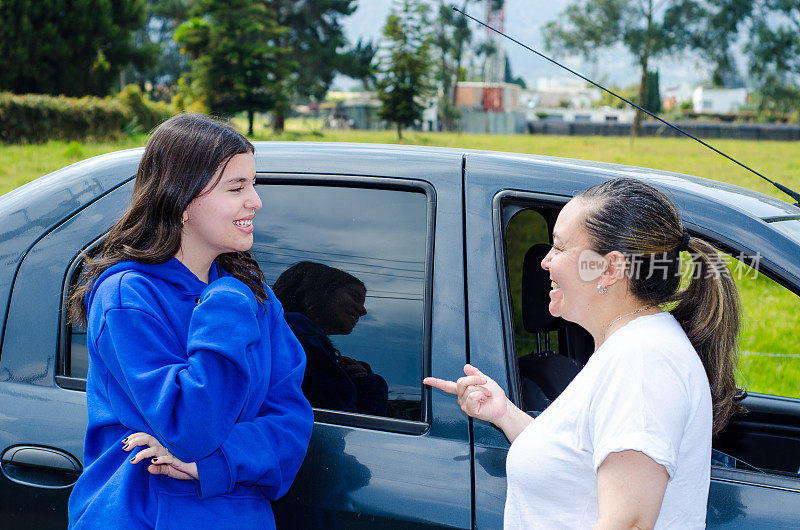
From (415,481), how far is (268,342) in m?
0.42

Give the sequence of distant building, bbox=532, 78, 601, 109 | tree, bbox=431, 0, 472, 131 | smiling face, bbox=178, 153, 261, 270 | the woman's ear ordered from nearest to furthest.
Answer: the woman's ear
smiling face, bbox=178, 153, 261, 270
tree, bbox=431, 0, 472, 131
distant building, bbox=532, 78, 601, 109

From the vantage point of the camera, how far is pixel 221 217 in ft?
4.98

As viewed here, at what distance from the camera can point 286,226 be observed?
6.15 feet

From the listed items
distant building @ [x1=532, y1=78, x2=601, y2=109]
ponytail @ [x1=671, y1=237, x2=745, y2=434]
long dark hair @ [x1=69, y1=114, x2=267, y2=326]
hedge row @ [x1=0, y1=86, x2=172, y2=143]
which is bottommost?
ponytail @ [x1=671, y1=237, x2=745, y2=434]

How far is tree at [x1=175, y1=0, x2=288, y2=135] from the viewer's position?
39719mm

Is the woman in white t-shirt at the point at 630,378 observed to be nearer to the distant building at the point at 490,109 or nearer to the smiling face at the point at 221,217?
the smiling face at the point at 221,217

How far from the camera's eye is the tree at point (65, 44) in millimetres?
29531

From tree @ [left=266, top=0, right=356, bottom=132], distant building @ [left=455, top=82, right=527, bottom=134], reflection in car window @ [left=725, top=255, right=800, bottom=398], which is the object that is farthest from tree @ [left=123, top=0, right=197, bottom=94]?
reflection in car window @ [left=725, top=255, right=800, bottom=398]

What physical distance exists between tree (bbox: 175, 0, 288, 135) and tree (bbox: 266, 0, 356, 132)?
4061mm

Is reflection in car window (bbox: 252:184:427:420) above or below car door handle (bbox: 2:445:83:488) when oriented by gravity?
above

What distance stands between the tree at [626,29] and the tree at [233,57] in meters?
20.5

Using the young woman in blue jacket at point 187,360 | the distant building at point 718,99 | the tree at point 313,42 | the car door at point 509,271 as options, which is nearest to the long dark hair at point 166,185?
the young woman in blue jacket at point 187,360

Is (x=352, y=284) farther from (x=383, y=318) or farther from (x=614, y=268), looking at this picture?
(x=614, y=268)

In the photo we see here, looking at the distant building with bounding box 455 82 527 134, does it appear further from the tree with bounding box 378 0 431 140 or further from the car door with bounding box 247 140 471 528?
the car door with bounding box 247 140 471 528
